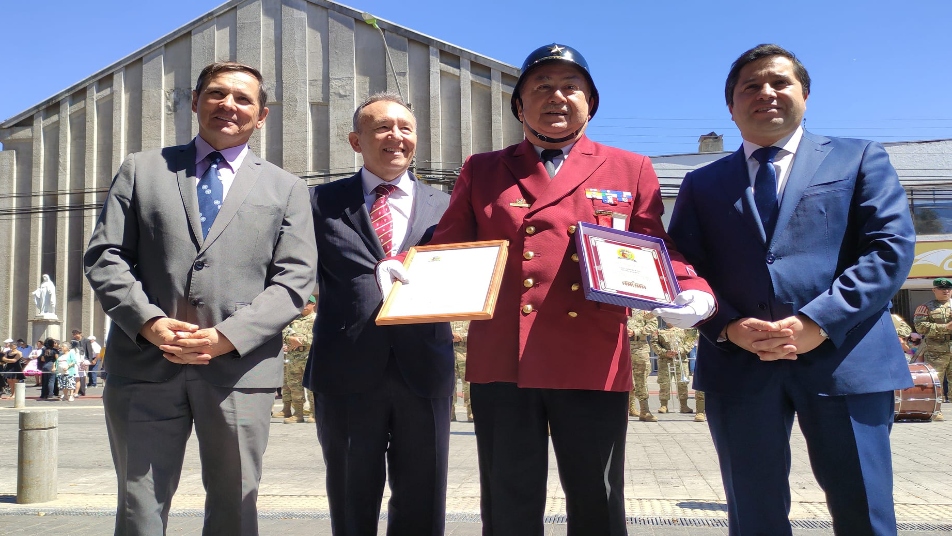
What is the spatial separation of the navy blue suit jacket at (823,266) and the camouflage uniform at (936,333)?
12.8m

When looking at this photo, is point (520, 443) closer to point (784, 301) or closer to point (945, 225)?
point (784, 301)

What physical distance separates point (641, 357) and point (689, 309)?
11.4 meters

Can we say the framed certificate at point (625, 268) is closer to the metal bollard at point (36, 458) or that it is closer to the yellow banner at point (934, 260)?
the metal bollard at point (36, 458)

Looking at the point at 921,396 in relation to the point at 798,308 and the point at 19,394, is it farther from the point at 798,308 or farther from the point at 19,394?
the point at 19,394

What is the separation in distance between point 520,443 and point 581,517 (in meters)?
0.36

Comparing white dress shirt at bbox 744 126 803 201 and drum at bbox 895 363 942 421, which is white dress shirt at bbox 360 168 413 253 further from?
drum at bbox 895 363 942 421

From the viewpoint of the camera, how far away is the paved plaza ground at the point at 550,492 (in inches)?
218

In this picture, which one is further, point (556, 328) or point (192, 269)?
point (192, 269)

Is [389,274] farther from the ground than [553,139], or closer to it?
closer to it

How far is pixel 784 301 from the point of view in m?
3.04

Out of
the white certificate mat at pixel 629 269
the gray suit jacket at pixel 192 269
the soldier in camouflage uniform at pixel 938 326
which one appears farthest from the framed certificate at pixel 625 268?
the soldier in camouflage uniform at pixel 938 326

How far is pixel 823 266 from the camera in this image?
120 inches

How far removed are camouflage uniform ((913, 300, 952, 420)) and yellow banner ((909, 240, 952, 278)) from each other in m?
11.3

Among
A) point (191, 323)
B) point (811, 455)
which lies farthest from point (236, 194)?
point (811, 455)
